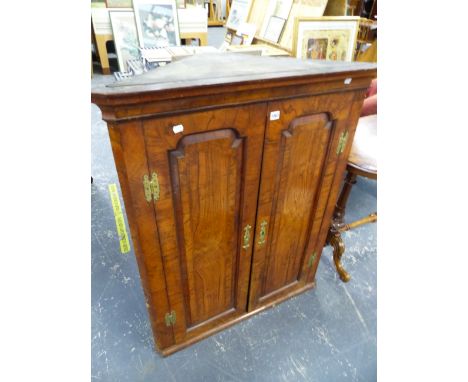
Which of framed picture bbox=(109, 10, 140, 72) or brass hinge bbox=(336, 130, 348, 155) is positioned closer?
brass hinge bbox=(336, 130, 348, 155)

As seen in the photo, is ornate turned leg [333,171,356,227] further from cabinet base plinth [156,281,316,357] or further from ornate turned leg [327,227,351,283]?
cabinet base plinth [156,281,316,357]

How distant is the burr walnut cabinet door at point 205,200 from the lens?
0.85 metres

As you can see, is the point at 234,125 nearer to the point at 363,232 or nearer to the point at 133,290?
the point at 133,290

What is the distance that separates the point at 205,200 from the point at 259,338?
3.13 feet

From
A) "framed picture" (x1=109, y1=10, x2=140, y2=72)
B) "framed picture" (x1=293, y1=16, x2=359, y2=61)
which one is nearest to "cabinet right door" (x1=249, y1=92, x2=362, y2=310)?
"framed picture" (x1=293, y1=16, x2=359, y2=61)

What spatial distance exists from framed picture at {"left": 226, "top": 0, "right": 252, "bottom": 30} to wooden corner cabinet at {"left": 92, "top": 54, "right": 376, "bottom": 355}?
2199 mm

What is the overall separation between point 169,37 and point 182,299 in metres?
4.23

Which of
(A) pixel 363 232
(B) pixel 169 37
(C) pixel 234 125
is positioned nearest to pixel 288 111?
(C) pixel 234 125

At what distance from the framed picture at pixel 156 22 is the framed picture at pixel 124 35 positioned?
0.10 meters

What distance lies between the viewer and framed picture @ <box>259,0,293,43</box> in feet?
8.08

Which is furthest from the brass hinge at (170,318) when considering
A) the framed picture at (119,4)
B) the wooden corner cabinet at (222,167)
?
the framed picture at (119,4)

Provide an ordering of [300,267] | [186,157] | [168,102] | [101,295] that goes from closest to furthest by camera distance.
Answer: [168,102] < [186,157] < [300,267] < [101,295]

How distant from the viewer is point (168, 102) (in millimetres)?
750

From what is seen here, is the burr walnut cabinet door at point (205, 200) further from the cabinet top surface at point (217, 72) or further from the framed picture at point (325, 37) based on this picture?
the framed picture at point (325, 37)
